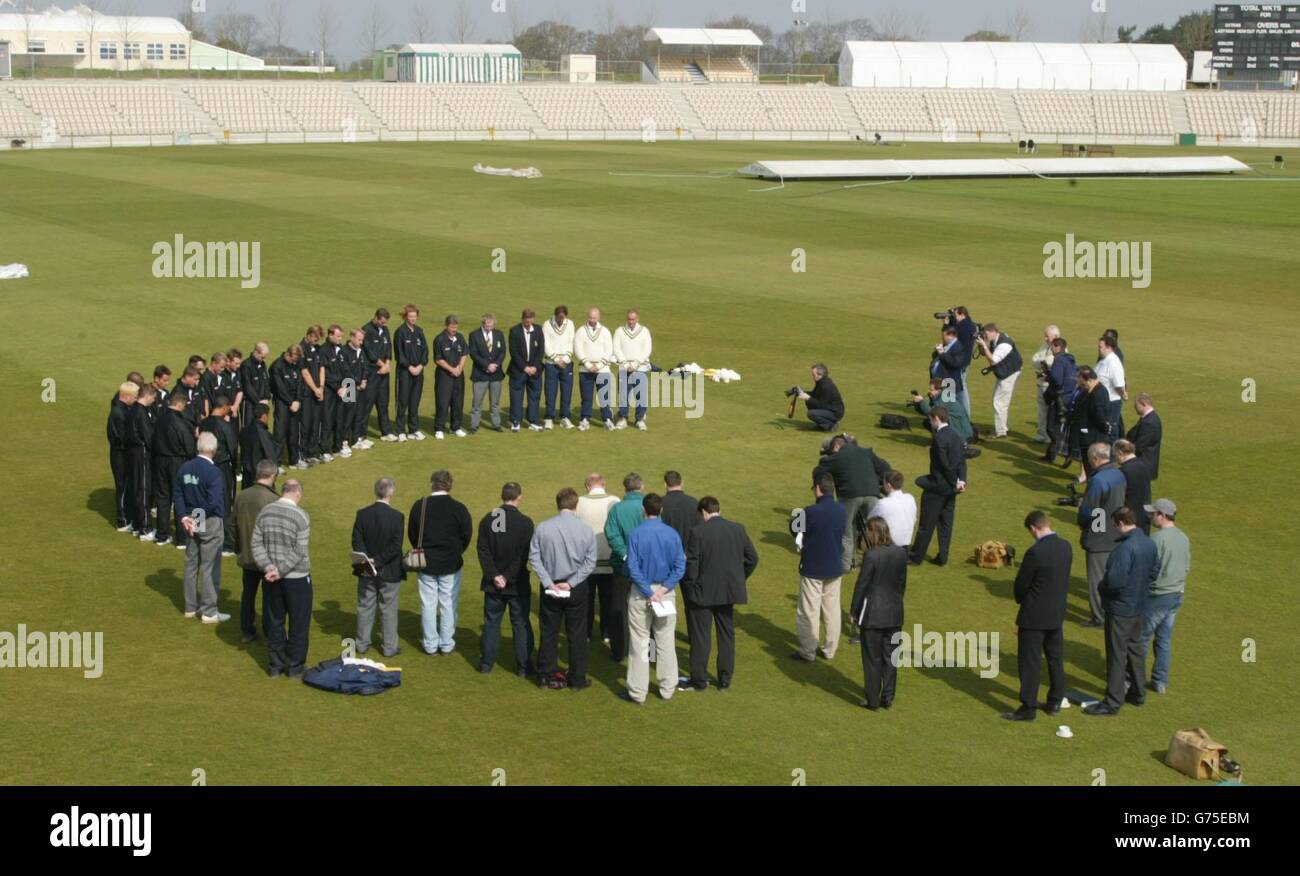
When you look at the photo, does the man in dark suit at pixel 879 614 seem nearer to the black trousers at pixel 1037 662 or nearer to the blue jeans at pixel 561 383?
the black trousers at pixel 1037 662

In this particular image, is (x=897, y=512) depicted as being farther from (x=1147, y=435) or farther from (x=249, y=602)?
(x=249, y=602)

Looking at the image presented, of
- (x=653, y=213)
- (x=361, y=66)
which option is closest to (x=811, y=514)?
(x=653, y=213)

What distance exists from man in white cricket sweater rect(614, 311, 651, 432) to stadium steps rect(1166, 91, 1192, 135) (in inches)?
3719

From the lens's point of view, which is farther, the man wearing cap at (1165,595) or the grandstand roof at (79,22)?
the grandstand roof at (79,22)

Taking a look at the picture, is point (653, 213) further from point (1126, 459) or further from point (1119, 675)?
point (1119, 675)

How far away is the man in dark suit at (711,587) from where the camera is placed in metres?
12.8

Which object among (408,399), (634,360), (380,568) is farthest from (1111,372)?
(380,568)

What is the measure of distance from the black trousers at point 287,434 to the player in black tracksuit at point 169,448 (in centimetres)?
278

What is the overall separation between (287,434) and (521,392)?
12.5 ft

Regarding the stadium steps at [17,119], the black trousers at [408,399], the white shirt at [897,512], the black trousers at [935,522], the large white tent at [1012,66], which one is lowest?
the black trousers at [935,522]

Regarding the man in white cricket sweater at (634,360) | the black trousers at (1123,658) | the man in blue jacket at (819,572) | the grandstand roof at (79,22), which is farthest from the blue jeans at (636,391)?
the grandstand roof at (79,22)

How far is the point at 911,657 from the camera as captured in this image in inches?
540

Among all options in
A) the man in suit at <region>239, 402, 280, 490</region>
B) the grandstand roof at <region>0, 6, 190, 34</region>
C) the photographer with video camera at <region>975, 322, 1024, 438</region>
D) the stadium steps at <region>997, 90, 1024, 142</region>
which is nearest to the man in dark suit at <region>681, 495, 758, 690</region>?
the man in suit at <region>239, 402, 280, 490</region>

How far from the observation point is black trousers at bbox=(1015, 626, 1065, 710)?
40.5 ft
